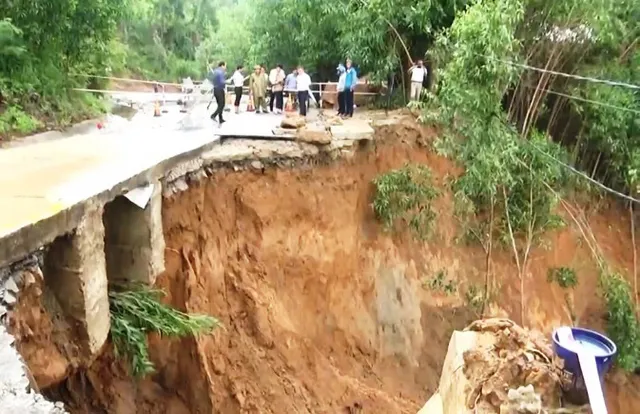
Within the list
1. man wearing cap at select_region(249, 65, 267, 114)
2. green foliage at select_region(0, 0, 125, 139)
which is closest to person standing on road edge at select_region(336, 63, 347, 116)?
man wearing cap at select_region(249, 65, 267, 114)

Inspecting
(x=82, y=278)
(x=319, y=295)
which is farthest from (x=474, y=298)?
(x=82, y=278)

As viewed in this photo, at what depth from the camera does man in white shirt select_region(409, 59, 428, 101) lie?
12266 millimetres

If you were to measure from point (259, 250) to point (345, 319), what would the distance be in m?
2.11

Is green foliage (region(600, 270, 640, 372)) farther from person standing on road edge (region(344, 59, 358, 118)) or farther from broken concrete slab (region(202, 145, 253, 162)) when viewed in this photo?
broken concrete slab (region(202, 145, 253, 162))

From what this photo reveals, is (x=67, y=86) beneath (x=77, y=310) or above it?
above

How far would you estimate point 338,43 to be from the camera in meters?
14.6

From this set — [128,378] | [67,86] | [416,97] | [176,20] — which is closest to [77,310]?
[128,378]

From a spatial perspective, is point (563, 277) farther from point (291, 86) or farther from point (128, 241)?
point (128, 241)

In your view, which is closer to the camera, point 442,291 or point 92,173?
point 92,173

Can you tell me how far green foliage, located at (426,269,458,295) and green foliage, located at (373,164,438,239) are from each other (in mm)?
792

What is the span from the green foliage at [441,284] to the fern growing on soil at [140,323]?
5.85 metres

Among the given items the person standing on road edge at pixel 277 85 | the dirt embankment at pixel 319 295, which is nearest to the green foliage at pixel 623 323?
the dirt embankment at pixel 319 295

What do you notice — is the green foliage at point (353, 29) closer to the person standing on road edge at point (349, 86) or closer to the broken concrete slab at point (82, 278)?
the person standing on road edge at point (349, 86)

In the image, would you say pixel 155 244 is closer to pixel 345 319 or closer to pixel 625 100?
pixel 345 319
